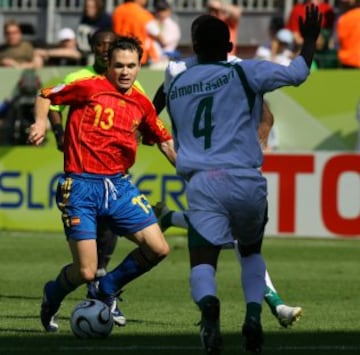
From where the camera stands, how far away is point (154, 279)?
15164mm

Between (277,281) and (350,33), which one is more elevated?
(350,33)

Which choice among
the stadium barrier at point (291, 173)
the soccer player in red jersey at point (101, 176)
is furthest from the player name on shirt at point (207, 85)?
the stadium barrier at point (291, 173)

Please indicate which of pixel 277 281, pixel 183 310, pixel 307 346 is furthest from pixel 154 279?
pixel 307 346

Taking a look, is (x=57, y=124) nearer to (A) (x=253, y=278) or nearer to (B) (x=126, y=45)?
(B) (x=126, y=45)

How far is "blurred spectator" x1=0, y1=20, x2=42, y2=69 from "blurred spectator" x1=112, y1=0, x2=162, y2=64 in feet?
4.88

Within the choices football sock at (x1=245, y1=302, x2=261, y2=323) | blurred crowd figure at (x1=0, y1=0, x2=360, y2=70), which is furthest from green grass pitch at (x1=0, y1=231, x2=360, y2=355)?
blurred crowd figure at (x1=0, y1=0, x2=360, y2=70)

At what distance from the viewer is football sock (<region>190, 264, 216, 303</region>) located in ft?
29.9

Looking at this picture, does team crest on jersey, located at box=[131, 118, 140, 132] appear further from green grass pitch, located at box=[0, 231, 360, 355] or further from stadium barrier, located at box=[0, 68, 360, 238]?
stadium barrier, located at box=[0, 68, 360, 238]

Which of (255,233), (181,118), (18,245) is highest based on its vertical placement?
(181,118)

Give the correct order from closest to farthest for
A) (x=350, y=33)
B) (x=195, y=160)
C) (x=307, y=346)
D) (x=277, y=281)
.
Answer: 1. (x=195, y=160)
2. (x=307, y=346)
3. (x=277, y=281)
4. (x=350, y=33)

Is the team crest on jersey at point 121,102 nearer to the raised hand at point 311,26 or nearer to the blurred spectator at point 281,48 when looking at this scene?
the raised hand at point 311,26

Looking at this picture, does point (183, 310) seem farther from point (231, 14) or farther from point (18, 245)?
point (231, 14)

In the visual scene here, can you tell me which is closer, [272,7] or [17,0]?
[272,7]

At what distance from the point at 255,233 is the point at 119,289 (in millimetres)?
2013
